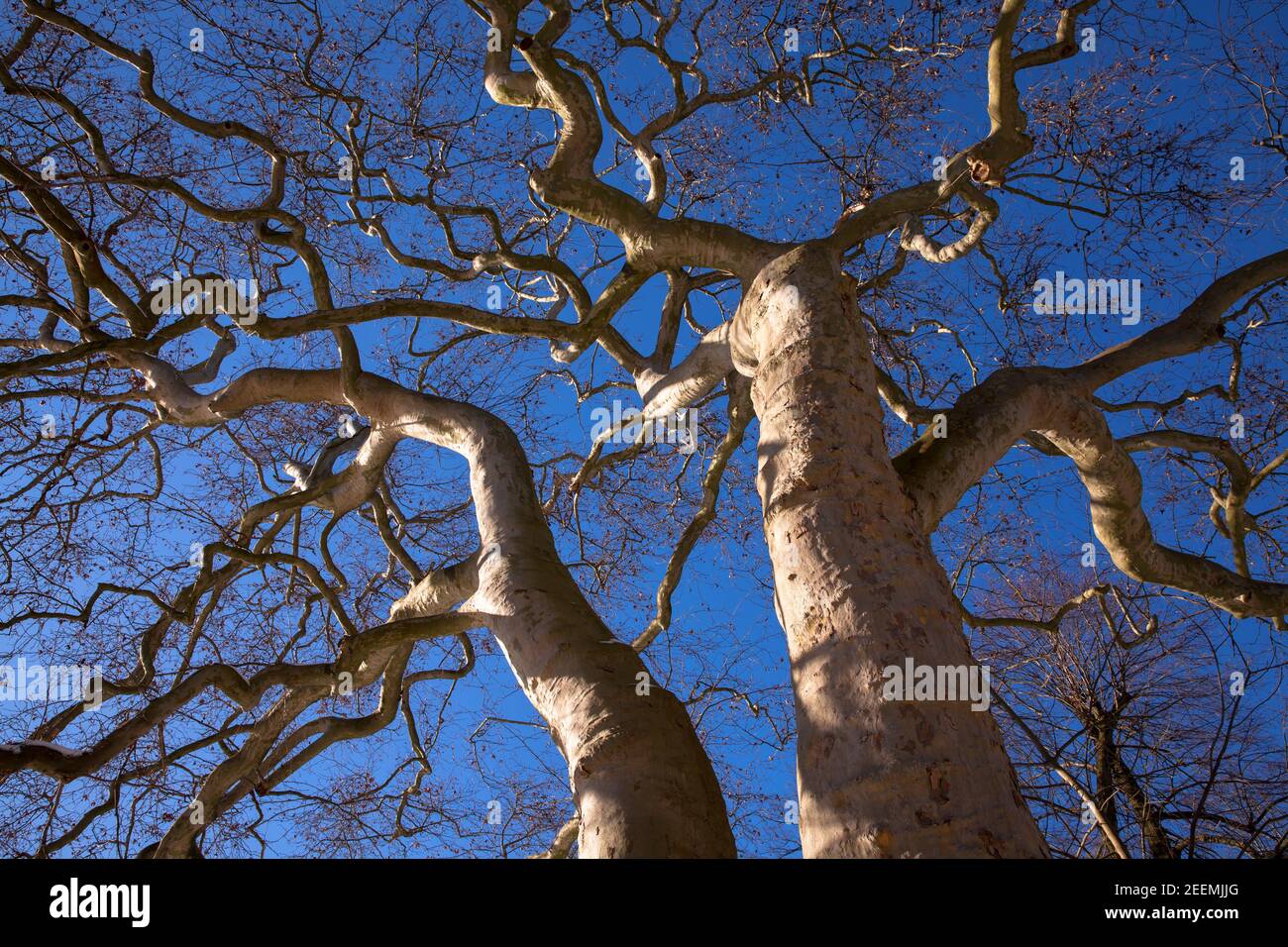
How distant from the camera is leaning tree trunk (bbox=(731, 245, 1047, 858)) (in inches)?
81.4

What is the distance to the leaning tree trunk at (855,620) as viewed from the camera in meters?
2.07

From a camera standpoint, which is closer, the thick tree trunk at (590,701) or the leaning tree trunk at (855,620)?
the leaning tree trunk at (855,620)

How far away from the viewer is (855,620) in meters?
2.40

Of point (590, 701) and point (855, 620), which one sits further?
point (590, 701)

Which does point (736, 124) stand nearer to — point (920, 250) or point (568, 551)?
point (920, 250)

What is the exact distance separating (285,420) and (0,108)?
2.57m

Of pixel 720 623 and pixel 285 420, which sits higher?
pixel 285 420

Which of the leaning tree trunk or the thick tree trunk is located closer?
the leaning tree trunk
